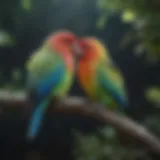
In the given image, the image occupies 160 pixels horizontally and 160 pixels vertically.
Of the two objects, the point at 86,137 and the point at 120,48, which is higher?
the point at 120,48

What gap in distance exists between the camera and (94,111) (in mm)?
1517

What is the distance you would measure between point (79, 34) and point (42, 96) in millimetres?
244

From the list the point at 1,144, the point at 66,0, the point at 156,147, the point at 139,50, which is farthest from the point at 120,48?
the point at 1,144

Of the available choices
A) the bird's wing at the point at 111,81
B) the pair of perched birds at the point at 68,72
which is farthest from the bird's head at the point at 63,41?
the bird's wing at the point at 111,81

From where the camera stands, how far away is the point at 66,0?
1.54 meters

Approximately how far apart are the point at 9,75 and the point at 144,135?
0.49m

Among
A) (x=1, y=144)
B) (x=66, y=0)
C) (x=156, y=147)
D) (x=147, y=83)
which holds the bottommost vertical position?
(x=1, y=144)

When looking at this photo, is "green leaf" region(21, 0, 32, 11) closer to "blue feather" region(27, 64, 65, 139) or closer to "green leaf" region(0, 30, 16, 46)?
"green leaf" region(0, 30, 16, 46)

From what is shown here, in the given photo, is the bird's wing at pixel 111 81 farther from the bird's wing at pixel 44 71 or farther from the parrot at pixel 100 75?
the bird's wing at pixel 44 71

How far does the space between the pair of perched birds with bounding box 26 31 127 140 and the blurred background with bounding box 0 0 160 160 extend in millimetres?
25

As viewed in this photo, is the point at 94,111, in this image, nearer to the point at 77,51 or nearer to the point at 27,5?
the point at 77,51

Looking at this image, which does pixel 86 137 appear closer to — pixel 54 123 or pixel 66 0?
pixel 54 123

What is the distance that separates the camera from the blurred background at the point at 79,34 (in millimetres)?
1518

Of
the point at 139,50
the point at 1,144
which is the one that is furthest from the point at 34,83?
the point at 139,50
